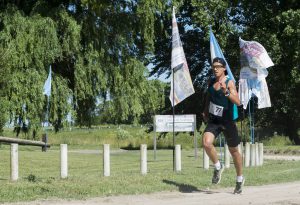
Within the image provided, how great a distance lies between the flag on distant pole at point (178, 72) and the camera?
47.2 ft

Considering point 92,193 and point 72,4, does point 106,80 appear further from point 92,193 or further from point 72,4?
point 92,193

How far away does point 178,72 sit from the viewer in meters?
14.8

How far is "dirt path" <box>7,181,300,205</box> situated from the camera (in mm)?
9094

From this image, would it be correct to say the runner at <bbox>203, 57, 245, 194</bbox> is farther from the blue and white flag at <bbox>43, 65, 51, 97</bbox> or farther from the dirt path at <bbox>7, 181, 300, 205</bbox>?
the blue and white flag at <bbox>43, 65, 51, 97</bbox>

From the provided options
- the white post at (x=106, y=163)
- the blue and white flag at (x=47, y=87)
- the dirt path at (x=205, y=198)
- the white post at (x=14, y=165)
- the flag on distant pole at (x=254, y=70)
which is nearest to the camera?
the dirt path at (x=205, y=198)

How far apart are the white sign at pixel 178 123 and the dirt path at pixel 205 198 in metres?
12.7

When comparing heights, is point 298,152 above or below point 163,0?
below

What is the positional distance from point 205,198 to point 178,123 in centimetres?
1415

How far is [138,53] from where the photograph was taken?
29.0 m

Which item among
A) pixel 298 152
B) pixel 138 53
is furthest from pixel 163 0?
pixel 298 152

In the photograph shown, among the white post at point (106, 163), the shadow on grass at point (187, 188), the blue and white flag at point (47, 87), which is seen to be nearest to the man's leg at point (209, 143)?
the shadow on grass at point (187, 188)

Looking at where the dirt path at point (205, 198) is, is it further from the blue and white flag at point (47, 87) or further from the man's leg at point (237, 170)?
the blue and white flag at point (47, 87)

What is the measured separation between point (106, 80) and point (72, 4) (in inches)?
176

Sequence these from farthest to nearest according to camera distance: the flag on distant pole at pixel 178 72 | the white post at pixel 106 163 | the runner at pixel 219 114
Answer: the flag on distant pole at pixel 178 72 → the white post at pixel 106 163 → the runner at pixel 219 114
